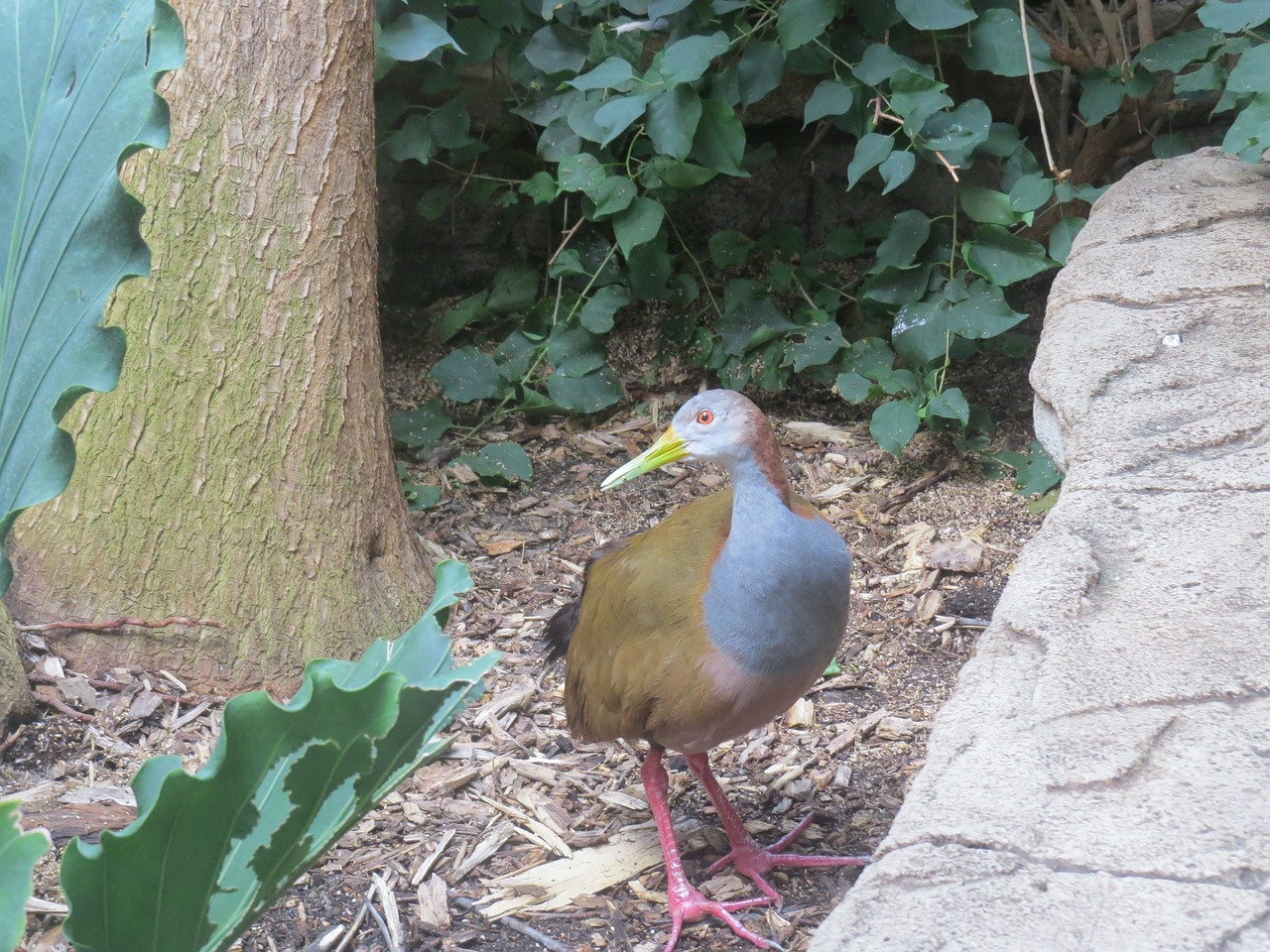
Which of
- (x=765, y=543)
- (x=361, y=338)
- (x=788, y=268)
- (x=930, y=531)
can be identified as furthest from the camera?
(x=788, y=268)

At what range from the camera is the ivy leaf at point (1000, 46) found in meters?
4.32

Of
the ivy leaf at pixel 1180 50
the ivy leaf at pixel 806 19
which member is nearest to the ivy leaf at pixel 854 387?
the ivy leaf at pixel 806 19

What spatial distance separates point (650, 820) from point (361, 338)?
64.3 inches

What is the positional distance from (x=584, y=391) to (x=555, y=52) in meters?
1.35

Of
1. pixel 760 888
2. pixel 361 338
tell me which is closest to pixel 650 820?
pixel 760 888

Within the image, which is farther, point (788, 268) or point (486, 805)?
point (788, 268)

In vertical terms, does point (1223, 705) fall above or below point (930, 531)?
above

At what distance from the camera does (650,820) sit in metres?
3.33

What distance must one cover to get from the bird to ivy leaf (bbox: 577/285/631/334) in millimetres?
1990

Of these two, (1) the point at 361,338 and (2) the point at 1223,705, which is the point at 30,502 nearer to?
(2) the point at 1223,705

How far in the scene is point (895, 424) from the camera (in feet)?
14.5

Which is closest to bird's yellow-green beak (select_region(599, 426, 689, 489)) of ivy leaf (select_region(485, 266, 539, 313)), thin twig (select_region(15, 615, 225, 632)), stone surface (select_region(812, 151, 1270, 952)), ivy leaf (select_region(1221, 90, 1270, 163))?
stone surface (select_region(812, 151, 1270, 952))

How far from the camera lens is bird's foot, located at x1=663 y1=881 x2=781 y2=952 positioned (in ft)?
9.35

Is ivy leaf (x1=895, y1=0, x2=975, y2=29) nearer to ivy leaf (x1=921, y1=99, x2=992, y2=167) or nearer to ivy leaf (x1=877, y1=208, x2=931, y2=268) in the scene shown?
ivy leaf (x1=921, y1=99, x2=992, y2=167)
